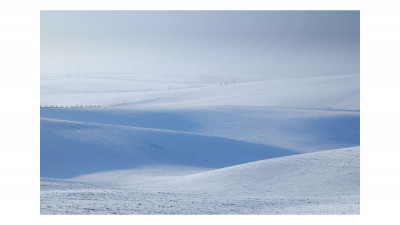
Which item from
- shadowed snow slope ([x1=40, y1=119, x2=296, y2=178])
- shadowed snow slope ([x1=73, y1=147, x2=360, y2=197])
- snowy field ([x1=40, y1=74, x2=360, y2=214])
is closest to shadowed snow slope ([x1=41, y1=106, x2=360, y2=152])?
snowy field ([x1=40, y1=74, x2=360, y2=214])

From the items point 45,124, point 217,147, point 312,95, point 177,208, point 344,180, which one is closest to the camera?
point 177,208

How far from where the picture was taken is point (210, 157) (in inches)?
936

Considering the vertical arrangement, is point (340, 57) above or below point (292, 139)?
above

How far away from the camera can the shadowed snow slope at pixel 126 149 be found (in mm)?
20625

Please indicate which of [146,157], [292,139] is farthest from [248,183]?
[292,139]

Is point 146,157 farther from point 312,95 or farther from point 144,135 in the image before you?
point 312,95

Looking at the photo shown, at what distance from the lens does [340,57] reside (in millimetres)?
28781

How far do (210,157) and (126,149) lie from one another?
4103 mm

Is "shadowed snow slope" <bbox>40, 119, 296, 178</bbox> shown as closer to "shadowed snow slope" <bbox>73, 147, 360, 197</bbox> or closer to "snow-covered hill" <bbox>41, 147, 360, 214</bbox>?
"snow-covered hill" <bbox>41, 147, 360, 214</bbox>

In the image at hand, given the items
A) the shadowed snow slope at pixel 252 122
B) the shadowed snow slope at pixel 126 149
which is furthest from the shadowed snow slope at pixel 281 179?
the shadowed snow slope at pixel 252 122

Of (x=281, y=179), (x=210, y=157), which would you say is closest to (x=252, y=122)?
(x=210, y=157)

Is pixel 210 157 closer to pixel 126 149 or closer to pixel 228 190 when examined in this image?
pixel 126 149

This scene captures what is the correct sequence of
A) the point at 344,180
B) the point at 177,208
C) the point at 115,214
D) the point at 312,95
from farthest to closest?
1. the point at 312,95
2. the point at 344,180
3. the point at 177,208
4. the point at 115,214
